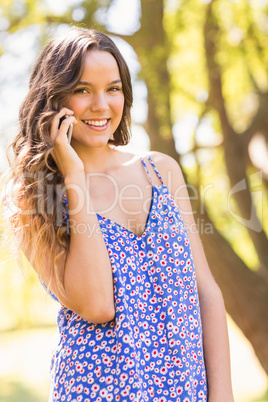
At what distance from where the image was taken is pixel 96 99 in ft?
6.03

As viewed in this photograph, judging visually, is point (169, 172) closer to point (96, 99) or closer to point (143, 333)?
point (96, 99)

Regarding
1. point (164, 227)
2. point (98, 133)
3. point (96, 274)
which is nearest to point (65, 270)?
point (96, 274)

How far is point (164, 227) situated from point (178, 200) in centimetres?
16

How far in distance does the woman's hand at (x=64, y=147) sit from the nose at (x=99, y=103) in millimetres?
75

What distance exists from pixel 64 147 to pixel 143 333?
0.63 meters

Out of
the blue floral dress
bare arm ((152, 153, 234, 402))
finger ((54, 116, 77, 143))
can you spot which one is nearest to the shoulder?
bare arm ((152, 153, 234, 402))

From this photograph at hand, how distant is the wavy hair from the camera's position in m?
1.79

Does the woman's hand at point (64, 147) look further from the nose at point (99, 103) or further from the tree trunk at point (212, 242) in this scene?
the tree trunk at point (212, 242)

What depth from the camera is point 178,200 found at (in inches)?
78.1

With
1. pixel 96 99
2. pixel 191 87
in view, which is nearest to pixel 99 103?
pixel 96 99

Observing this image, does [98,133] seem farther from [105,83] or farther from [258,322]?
[258,322]

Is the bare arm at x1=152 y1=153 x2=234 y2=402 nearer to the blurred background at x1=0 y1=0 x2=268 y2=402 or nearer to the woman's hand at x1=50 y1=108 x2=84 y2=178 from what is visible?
the woman's hand at x1=50 y1=108 x2=84 y2=178

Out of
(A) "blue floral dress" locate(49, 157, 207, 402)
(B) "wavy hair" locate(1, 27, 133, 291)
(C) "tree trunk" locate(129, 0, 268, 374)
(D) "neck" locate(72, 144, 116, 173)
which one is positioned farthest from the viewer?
(C) "tree trunk" locate(129, 0, 268, 374)

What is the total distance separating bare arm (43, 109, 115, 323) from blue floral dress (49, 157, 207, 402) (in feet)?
0.16
